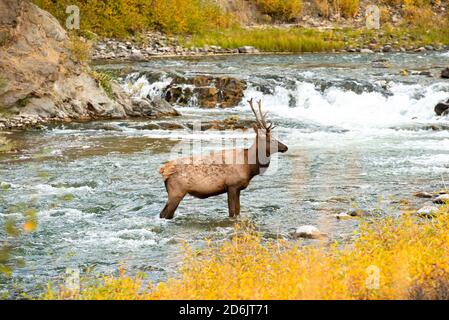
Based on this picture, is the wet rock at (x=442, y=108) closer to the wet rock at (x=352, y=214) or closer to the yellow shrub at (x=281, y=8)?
the wet rock at (x=352, y=214)

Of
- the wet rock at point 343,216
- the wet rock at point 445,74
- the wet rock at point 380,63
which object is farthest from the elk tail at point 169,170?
the wet rock at point 380,63

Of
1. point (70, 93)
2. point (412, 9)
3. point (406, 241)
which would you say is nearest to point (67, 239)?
point (406, 241)

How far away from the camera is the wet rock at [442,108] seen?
2586cm

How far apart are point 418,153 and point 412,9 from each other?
42.6 metres

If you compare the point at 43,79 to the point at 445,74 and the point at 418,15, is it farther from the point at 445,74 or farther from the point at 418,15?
the point at 418,15

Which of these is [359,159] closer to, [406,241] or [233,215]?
[233,215]

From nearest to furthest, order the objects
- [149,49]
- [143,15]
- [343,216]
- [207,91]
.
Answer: [343,216] → [207,91] → [149,49] → [143,15]

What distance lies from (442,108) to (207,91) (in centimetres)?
800

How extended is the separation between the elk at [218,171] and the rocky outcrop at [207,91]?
16.6 meters

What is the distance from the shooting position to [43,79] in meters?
24.1

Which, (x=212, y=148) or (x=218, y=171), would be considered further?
(x=212, y=148)

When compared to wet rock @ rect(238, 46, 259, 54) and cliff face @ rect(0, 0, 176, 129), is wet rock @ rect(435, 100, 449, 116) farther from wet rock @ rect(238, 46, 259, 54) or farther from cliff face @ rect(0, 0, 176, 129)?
wet rock @ rect(238, 46, 259, 54)

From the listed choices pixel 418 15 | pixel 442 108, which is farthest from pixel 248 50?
pixel 442 108
